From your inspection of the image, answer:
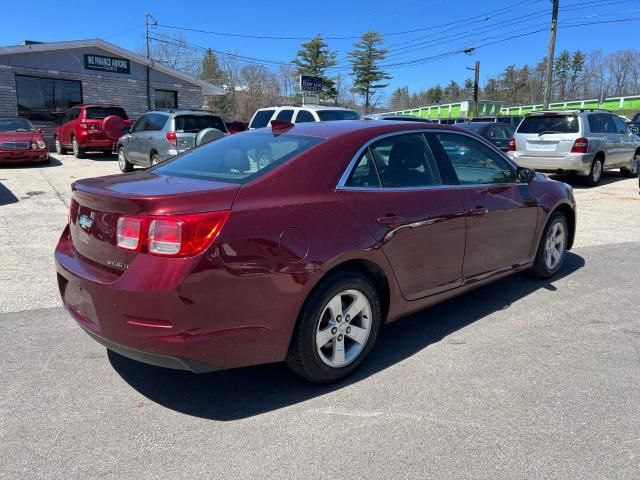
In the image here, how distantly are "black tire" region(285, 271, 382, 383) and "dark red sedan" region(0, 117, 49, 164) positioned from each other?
49.1 ft

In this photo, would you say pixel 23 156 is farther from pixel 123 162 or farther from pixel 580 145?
pixel 580 145

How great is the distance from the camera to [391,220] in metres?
3.47

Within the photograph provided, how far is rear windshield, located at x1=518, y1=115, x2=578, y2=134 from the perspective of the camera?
12.5 meters

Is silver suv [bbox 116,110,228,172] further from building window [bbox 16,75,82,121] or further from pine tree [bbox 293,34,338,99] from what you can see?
pine tree [bbox 293,34,338,99]

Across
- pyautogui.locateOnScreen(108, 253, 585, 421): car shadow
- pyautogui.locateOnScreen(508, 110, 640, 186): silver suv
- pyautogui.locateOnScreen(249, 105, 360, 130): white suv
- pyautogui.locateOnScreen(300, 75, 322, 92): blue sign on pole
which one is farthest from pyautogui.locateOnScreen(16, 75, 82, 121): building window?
pyautogui.locateOnScreen(108, 253, 585, 421): car shadow

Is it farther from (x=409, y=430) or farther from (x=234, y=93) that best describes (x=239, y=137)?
(x=234, y=93)

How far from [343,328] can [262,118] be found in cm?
1032

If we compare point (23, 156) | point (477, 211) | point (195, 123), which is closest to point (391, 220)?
point (477, 211)

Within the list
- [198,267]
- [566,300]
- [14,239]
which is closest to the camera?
[198,267]

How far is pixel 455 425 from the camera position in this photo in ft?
9.49

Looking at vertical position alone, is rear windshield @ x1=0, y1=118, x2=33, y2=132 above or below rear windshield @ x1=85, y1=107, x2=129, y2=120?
below

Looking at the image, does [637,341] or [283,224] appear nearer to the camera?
[283,224]

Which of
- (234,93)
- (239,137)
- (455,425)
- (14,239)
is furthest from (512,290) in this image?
(234,93)

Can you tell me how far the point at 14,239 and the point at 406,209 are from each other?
5629 millimetres
